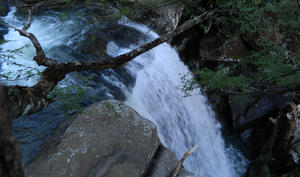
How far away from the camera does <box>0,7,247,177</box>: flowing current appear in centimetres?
541

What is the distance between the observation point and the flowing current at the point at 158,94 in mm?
5414

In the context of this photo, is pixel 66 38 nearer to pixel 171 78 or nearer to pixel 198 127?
pixel 171 78

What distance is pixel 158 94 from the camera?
6457 millimetres

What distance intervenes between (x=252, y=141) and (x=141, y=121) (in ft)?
16.8

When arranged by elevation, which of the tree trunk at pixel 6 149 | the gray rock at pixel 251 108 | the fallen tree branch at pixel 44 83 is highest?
the tree trunk at pixel 6 149

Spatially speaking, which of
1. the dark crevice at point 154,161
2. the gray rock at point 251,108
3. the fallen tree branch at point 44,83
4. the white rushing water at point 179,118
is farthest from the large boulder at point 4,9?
the gray rock at point 251,108

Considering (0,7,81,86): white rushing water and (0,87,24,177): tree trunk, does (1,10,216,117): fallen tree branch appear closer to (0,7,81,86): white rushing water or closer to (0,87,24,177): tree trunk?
(0,87,24,177): tree trunk

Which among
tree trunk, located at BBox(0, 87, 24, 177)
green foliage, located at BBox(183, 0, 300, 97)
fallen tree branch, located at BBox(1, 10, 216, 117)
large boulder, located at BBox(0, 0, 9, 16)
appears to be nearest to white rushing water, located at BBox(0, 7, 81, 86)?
large boulder, located at BBox(0, 0, 9, 16)

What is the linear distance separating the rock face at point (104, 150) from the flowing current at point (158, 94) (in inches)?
60.5

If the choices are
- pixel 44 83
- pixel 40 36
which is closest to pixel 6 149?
pixel 44 83

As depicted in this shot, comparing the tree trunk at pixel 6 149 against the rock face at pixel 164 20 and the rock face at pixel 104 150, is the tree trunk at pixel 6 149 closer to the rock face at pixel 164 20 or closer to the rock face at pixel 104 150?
the rock face at pixel 104 150

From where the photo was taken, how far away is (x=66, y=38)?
653 centimetres

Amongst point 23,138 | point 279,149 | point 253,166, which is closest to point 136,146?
point 23,138

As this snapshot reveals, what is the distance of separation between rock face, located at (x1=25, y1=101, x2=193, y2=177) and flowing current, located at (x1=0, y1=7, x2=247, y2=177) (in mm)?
1537
